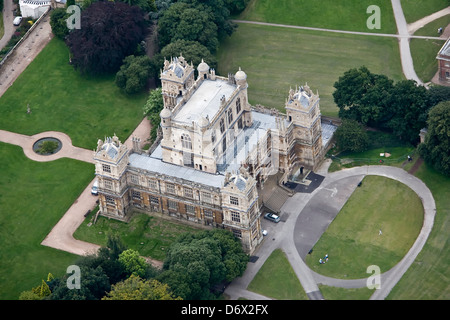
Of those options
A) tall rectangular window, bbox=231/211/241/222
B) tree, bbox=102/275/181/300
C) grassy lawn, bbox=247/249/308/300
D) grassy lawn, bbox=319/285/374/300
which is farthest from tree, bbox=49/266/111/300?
grassy lawn, bbox=319/285/374/300

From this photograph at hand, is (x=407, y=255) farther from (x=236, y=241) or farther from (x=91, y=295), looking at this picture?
(x=91, y=295)

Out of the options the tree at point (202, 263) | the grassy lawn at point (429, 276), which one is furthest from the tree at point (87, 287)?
the grassy lawn at point (429, 276)

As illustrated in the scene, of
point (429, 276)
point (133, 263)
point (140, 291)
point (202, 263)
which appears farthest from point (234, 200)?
point (429, 276)
